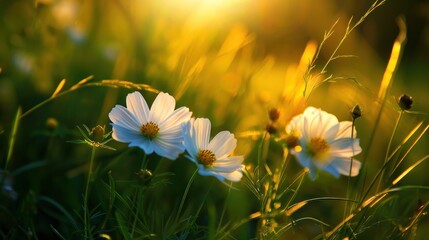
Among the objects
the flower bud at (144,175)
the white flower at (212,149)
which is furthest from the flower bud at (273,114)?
the flower bud at (144,175)

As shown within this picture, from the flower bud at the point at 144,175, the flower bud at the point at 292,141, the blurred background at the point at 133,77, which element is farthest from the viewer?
the blurred background at the point at 133,77

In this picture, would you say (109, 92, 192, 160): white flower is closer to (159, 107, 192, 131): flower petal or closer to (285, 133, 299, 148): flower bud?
(159, 107, 192, 131): flower petal

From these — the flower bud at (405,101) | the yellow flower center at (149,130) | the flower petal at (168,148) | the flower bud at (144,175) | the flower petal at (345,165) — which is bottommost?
the flower petal at (345,165)

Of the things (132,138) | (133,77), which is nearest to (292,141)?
(132,138)

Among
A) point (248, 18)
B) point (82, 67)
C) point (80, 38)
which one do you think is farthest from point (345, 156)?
point (248, 18)

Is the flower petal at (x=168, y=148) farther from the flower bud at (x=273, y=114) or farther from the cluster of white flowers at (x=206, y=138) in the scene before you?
the flower bud at (x=273, y=114)

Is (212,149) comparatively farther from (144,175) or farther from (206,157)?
(144,175)

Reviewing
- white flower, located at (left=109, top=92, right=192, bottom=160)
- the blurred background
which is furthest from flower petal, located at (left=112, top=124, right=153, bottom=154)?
the blurred background
